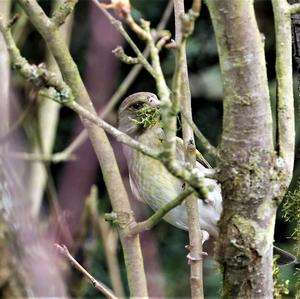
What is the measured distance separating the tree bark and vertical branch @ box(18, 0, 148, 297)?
150 mm

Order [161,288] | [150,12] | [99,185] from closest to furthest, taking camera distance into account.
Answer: [161,288] < [150,12] < [99,185]

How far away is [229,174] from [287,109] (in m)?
0.19

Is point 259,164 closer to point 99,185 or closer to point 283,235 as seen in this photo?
point 283,235

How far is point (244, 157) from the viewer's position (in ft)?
4.30

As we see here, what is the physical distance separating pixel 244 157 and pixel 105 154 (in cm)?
31

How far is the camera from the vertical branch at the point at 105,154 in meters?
1.42

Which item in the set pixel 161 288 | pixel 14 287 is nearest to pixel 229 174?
pixel 14 287

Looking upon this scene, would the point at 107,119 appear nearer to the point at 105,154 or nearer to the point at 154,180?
the point at 154,180

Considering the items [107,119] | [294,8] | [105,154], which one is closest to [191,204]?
[105,154]

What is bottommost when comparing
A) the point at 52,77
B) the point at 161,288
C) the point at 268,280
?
the point at 161,288

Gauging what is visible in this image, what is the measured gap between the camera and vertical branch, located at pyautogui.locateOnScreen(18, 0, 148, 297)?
4.64 feet

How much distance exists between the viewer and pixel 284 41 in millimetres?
1442

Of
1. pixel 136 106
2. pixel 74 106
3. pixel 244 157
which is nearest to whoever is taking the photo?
pixel 74 106

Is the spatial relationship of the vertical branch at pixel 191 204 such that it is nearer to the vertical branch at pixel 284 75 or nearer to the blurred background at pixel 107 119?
the vertical branch at pixel 284 75
